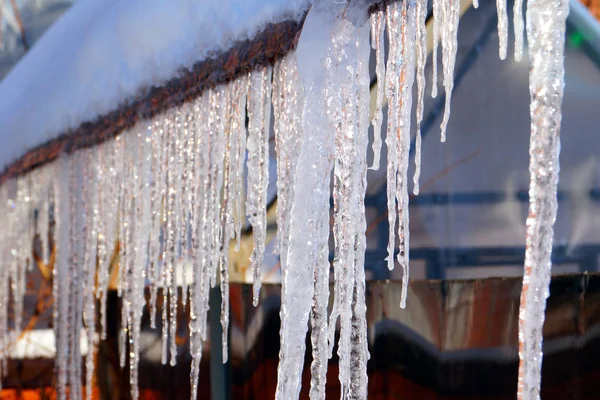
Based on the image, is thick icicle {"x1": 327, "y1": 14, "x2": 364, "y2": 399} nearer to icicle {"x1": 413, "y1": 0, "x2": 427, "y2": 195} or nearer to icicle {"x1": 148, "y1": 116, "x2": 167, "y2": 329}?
icicle {"x1": 413, "y1": 0, "x2": 427, "y2": 195}

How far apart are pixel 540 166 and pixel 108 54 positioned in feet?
6.03

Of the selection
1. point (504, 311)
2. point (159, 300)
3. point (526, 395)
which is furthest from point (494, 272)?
point (526, 395)

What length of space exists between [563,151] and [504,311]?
3.64 feet

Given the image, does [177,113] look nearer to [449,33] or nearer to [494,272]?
[449,33]

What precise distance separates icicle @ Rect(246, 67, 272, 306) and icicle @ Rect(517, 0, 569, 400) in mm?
1007

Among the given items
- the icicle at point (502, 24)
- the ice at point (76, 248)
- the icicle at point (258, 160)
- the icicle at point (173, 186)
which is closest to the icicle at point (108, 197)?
the ice at point (76, 248)

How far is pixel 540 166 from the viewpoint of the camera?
896mm

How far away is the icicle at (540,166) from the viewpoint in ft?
2.86

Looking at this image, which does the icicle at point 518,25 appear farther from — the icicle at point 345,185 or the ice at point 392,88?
the icicle at point 345,185

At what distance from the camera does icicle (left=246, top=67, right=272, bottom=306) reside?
1.83m

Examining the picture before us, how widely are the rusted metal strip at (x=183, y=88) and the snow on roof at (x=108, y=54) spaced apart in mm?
23

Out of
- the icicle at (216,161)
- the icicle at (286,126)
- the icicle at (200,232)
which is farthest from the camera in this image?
the icicle at (200,232)

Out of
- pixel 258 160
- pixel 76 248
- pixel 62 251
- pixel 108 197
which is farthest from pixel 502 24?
pixel 62 251

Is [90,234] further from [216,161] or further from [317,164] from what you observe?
[317,164]
